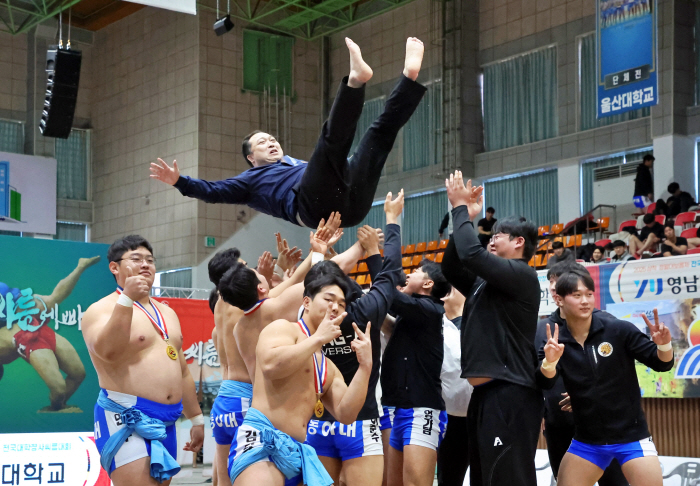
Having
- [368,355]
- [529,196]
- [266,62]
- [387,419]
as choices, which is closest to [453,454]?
[387,419]

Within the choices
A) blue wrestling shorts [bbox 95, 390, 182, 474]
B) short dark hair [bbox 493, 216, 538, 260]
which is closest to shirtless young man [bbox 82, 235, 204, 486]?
blue wrestling shorts [bbox 95, 390, 182, 474]

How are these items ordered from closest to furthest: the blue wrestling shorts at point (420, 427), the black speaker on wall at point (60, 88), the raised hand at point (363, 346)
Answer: the raised hand at point (363, 346) < the blue wrestling shorts at point (420, 427) < the black speaker on wall at point (60, 88)

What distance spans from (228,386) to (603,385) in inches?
99.1

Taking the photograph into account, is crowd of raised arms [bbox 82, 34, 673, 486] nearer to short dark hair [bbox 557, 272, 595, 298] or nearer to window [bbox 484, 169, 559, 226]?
short dark hair [bbox 557, 272, 595, 298]

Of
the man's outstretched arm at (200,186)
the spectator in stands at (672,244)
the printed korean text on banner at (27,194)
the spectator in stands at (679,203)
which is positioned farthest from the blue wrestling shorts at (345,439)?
the printed korean text on banner at (27,194)

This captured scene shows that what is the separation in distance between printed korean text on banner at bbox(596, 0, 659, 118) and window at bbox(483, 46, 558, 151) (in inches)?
181

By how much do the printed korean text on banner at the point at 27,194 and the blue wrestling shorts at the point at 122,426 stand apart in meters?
16.1

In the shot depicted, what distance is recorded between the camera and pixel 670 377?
7793mm

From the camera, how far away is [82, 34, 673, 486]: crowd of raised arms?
3842 millimetres

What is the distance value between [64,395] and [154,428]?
17.2 ft

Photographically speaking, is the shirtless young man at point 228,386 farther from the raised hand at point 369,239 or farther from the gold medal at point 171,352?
the raised hand at point 369,239

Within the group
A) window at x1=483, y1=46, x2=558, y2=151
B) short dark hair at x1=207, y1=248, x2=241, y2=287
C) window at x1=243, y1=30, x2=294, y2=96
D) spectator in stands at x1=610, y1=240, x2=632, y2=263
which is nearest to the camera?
short dark hair at x1=207, y1=248, x2=241, y2=287

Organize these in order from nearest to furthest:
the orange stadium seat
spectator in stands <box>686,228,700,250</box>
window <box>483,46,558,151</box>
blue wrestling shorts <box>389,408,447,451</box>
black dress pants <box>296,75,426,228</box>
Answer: black dress pants <box>296,75,426,228</box> → blue wrestling shorts <box>389,408,447,451</box> → spectator in stands <box>686,228,700,250</box> → the orange stadium seat → window <box>483,46,558,151</box>

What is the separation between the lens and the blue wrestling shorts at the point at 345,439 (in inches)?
182
